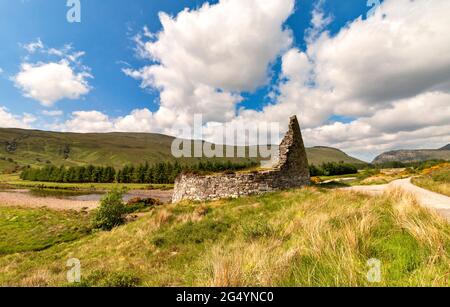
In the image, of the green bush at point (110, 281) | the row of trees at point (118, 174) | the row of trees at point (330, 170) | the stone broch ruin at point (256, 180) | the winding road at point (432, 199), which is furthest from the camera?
the row of trees at point (118, 174)

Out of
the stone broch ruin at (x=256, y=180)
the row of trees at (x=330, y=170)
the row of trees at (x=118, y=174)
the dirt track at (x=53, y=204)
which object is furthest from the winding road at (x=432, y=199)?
the row of trees at (x=118, y=174)

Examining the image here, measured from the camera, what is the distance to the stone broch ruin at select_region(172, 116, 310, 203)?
1659 centimetres

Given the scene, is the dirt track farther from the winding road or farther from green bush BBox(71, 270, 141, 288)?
the winding road

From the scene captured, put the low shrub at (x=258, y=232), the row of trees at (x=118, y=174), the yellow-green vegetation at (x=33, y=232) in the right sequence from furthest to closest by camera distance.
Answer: the row of trees at (x=118, y=174) < the yellow-green vegetation at (x=33, y=232) < the low shrub at (x=258, y=232)

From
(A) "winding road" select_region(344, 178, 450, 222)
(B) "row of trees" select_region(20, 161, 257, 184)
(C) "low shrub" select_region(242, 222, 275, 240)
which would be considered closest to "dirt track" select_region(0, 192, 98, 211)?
(C) "low shrub" select_region(242, 222, 275, 240)

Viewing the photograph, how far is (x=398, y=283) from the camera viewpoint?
330 cm

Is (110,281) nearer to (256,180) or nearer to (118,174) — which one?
(256,180)

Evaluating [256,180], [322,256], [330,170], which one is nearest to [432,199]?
[256,180]

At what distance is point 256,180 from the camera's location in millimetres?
16547

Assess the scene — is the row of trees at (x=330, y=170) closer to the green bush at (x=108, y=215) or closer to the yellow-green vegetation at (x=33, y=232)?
the green bush at (x=108, y=215)

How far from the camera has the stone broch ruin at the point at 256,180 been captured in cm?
1659

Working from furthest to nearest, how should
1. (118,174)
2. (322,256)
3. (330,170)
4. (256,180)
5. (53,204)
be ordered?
(118,174) < (330,170) < (53,204) < (256,180) < (322,256)
